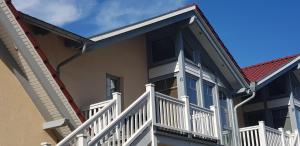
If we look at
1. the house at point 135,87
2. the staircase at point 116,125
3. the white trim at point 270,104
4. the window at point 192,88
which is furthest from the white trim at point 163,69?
the white trim at point 270,104

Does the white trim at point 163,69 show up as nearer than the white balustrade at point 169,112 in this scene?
No

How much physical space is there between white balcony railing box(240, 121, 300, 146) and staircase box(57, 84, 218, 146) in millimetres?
2847

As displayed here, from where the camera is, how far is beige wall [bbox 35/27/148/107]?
13.3m

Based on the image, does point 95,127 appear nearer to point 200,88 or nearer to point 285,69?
point 200,88

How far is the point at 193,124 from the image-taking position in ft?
44.6

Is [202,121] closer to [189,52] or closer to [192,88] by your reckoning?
[192,88]

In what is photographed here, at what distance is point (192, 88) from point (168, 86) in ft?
2.94

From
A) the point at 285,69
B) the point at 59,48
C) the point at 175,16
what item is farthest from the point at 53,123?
the point at 285,69

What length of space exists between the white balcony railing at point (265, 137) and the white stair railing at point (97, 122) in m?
6.42

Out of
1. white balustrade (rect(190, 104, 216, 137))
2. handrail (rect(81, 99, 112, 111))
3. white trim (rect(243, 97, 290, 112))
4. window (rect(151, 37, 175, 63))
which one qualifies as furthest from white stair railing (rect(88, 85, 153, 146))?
white trim (rect(243, 97, 290, 112))

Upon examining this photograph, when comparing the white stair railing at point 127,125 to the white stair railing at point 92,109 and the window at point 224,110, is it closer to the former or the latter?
the white stair railing at point 92,109

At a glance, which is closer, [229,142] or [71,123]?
[71,123]

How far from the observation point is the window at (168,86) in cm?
1611

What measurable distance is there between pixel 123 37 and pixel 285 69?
28.3 feet
